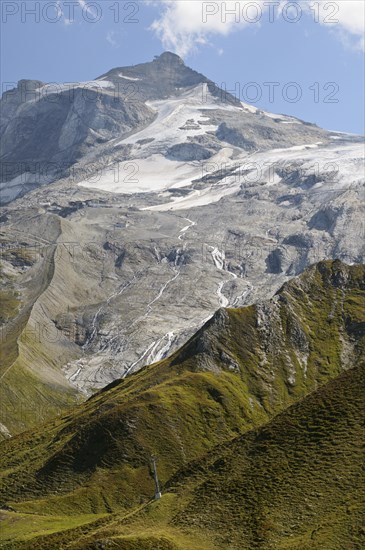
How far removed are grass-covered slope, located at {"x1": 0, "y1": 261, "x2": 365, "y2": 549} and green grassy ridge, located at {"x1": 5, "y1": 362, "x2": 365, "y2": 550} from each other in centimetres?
3559

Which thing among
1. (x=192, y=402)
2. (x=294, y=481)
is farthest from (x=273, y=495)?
(x=192, y=402)

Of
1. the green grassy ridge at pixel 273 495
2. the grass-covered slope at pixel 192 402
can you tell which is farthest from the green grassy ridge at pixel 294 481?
the grass-covered slope at pixel 192 402

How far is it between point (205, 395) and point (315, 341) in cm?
3207

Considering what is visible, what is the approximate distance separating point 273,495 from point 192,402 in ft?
254

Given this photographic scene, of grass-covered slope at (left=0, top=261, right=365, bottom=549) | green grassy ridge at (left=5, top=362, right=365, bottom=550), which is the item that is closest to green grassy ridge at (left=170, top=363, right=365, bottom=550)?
green grassy ridge at (left=5, top=362, right=365, bottom=550)

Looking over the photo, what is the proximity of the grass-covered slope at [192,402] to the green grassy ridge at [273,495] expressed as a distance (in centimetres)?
3559

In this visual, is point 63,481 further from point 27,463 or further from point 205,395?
point 205,395

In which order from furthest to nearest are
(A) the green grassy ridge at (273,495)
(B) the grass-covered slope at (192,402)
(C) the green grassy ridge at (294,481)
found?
1. (B) the grass-covered slope at (192,402)
2. (C) the green grassy ridge at (294,481)
3. (A) the green grassy ridge at (273,495)

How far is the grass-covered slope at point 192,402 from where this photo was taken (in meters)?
134

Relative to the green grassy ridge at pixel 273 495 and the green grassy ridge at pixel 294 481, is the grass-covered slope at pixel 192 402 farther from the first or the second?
the green grassy ridge at pixel 294 481

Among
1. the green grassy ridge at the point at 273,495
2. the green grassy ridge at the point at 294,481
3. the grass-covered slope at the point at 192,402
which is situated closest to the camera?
the green grassy ridge at the point at 273,495

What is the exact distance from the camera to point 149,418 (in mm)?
144500

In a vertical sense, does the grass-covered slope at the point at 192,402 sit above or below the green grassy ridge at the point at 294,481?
below

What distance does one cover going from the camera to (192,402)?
495ft
